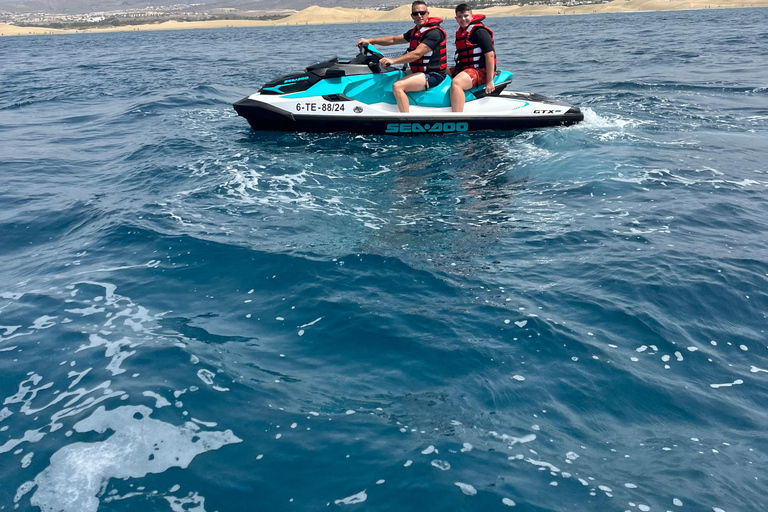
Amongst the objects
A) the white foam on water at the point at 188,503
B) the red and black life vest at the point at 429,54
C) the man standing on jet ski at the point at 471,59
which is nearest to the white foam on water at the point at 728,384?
the white foam on water at the point at 188,503

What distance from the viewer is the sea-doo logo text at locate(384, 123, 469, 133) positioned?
9.57 meters

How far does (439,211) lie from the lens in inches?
253

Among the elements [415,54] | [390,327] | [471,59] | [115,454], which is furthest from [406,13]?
[115,454]

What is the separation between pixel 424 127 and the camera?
9594 mm

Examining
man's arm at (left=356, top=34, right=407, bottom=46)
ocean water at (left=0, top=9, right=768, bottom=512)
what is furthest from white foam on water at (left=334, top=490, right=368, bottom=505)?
man's arm at (left=356, top=34, right=407, bottom=46)

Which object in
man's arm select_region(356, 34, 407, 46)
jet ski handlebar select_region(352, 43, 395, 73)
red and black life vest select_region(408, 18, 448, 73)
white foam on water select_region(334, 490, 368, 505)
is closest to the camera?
white foam on water select_region(334, 490, 368, 505)

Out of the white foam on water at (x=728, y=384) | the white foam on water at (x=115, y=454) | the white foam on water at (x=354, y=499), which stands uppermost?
the white foam on water at (x=115, y=454)

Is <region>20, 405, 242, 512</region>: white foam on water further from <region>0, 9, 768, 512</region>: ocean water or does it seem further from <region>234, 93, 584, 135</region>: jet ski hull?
<region>234, 93, 584, 135</region>: jet ski hull

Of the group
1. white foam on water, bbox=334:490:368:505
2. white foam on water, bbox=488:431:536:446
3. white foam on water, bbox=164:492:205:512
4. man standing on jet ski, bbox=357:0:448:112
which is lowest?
white foam on water, bbox=488:431:536:446

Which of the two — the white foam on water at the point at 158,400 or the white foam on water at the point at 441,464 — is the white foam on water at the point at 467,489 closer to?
the white foam on water at the point at 441,464

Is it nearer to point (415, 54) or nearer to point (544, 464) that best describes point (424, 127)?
point (415, 54)

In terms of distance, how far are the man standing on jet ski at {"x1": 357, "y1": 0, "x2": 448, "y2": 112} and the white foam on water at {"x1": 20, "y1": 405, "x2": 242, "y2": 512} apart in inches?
281

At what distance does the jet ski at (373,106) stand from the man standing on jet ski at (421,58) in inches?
7.0

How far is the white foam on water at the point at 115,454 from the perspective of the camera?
2861mm
